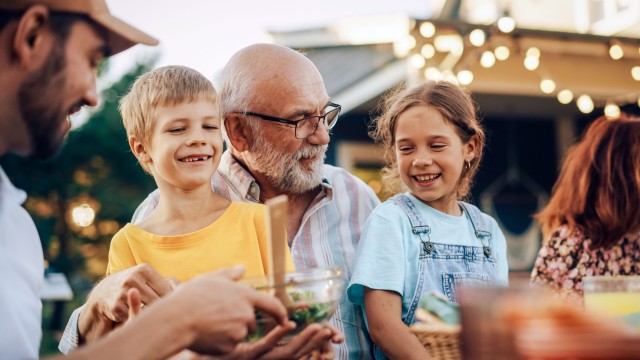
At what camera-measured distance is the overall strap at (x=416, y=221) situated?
227cm

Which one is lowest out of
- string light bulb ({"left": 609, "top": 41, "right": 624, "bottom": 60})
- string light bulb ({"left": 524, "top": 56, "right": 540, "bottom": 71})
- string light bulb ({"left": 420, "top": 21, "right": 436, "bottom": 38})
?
string light bulb ({"left": 524, "top": 56, "right": 540, "bottom": 71})

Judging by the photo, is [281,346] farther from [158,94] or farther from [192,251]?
[158,94]

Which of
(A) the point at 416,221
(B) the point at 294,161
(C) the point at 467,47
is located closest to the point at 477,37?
(C) the point at 467,47

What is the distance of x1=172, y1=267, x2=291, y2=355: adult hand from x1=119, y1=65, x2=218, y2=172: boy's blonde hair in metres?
0.86

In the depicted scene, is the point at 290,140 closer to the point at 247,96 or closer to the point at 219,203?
the point at 247,96

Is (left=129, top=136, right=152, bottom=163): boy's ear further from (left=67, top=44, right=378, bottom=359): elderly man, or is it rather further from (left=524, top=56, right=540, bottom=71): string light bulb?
(left=524, top=56, right=540, bottom=71): string light bulb

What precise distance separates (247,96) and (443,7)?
1219 cm

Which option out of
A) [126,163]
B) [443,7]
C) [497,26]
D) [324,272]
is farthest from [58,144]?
[126,163]

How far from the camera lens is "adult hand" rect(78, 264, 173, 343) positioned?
5.33 feet

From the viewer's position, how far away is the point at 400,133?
2.37 metres

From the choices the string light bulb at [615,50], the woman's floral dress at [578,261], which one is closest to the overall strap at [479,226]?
the woman's floral dress at [578,261]

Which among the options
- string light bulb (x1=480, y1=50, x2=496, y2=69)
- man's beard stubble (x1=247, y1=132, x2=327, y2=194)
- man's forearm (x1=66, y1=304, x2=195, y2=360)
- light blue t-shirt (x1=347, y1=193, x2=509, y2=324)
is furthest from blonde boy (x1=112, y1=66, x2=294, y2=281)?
string light bulb (x1=480, y1=50, x2=496, y2=69)

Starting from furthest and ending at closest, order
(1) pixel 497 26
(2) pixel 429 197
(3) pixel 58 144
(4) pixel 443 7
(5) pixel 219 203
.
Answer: (4) pixel 443 7 < (1) pixel 497 26 < (2) pixel 429 197 < (5) pixel 219 203 < (3) pixel 58 144

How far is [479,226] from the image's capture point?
2445 mm
